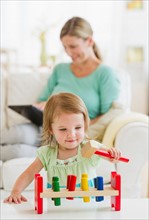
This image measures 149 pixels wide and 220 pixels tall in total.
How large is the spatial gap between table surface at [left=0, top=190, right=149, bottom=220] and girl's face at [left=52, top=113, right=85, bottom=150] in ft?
0.57

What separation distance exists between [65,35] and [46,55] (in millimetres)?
1642

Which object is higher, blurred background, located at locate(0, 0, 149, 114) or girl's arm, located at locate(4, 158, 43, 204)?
blurred background, located at locate(0, 0, 149, 114)

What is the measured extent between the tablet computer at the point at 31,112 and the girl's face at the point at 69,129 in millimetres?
837

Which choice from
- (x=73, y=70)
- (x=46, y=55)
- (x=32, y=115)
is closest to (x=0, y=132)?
(x=32, y=115)

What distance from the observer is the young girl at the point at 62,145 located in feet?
5.05

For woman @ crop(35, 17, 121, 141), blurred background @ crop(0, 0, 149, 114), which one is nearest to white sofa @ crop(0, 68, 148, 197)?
woman @ crop(35, 17, 121, 141)

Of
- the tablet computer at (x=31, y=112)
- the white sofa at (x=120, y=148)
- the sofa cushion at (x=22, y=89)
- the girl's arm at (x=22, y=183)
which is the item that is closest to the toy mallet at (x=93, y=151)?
the girl's arm at (x=22, y=183)

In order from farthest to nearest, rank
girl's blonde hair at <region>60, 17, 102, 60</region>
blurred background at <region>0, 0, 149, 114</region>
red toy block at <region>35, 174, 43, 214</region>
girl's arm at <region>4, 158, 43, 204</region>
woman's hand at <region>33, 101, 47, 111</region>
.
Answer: blurred background at <region>0, 0, 149, 114</region>
woman's hand at <region>33, 101, 47, 111</region>
girl's blonde hair at <region>60, 17, 102, 60</region>
girl's arm at <region>4, 158, 43, 204</region>
red toy block at <region>35, 174, 43, 214</region>

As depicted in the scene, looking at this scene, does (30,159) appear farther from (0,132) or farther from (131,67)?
(131,67)

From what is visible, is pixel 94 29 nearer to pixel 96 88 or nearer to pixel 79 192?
pixel 96 88

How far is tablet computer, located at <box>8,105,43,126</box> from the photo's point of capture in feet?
7.86

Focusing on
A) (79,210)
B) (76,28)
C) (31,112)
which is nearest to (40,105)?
(31,112)

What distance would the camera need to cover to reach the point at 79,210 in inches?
57.2

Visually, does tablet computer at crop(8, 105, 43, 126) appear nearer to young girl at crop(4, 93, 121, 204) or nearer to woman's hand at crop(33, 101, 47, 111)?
woman's hand at crop(33, 101, 47, 111)
